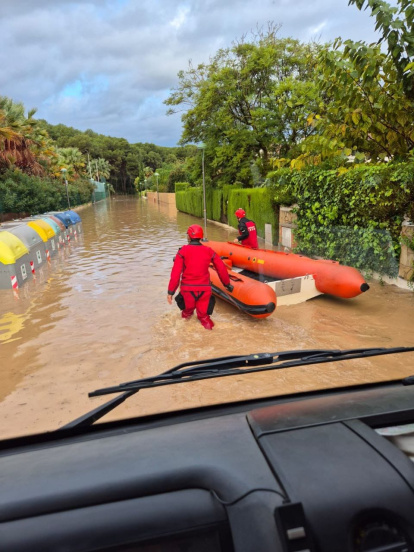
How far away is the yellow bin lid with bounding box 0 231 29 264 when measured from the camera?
407 inches

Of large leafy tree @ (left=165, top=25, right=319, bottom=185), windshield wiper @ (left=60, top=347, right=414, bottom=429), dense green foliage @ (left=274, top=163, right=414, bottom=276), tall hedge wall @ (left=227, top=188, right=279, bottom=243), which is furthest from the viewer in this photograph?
large leafy tree @ (left=165, top=25, right=319, bottom=185)

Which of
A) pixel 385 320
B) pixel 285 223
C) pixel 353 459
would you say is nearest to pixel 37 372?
pixel 353 459

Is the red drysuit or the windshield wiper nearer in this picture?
the windshield wiper

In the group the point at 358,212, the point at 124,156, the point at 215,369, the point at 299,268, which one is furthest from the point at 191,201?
the point at 124,156

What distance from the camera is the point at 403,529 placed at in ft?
3.30

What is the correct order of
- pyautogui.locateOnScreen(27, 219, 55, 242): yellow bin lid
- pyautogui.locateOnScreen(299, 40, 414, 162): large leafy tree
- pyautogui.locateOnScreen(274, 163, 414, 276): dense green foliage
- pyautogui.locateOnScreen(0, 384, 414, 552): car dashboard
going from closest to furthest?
1. pyautogui.locateOnScreen(0, 384, 414, 552): car dashboard
2. pyautogui.locateOnScreen(299, 40, 414, 162): large leafy tree
3. pyautogui.locateOnScreen(274, 163, 414, 276): dense green foliage
4. pyautogui.locateOnScreen(27, 219, 55, 242): yellow bin lid

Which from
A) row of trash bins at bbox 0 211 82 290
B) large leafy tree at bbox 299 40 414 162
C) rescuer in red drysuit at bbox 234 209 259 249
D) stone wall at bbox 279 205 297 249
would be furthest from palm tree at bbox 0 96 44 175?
large leafy tree at bbox 299 40 414 162

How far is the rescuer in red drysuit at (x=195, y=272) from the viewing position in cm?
664

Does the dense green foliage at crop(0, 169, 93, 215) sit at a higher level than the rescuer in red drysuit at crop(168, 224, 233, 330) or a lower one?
higher

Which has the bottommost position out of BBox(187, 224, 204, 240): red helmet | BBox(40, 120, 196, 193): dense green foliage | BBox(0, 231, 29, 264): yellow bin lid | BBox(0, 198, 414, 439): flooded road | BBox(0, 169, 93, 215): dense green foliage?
BBox(0, 198, 414, 439): flooded road

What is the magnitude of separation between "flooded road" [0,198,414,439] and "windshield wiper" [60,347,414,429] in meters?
2.20

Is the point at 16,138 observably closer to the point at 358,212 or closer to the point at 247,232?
the point at 247,232

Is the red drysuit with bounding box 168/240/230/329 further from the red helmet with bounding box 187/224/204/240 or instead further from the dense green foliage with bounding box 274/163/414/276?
the dense green foliage with bounding box 274/163/414/276

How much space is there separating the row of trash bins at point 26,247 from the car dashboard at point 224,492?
1019 cm
